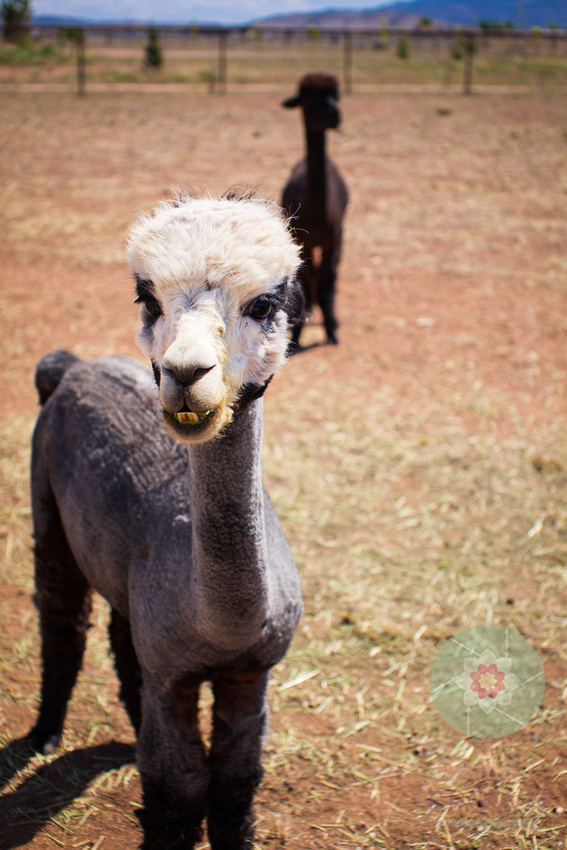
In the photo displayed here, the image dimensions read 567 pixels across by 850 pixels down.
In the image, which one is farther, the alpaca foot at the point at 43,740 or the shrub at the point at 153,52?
the shrub at the point at 153,52

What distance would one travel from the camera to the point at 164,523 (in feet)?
6.99

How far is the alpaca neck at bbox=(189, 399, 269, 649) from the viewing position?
1732mm

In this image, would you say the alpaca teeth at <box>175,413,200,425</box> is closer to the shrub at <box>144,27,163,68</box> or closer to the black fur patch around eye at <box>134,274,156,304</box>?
the black fur patch around eye at <box>134,274,156,304</box>

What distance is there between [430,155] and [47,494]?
12.7 metres

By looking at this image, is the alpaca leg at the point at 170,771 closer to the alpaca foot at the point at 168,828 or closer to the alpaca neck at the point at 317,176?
the alpaca foot at the point at 168,828

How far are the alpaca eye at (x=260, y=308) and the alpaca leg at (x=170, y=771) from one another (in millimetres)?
1076

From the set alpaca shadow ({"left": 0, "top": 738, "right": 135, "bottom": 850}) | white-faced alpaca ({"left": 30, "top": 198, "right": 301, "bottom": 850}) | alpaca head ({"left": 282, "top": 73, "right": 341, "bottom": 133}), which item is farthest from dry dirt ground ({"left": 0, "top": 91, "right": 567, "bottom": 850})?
alpaca head ({"left": 282, "top": 73, "right": 341, "bottom": 133})

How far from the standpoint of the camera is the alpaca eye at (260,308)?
5.45 feet

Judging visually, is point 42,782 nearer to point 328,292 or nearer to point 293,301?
point 293,301

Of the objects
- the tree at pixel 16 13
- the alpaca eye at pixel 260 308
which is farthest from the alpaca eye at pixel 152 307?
the tree at pixel 16 13

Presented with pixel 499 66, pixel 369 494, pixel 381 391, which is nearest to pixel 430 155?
pixel 381 391

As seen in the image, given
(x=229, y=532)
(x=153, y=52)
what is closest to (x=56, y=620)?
(x=229, y=532)

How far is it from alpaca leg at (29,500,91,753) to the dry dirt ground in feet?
0.39

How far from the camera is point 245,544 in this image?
1.75 m
